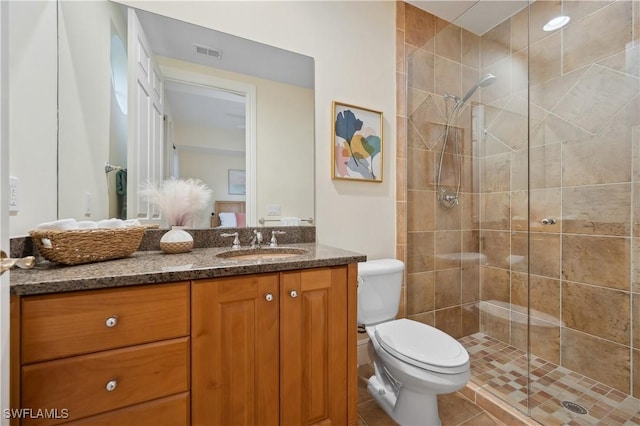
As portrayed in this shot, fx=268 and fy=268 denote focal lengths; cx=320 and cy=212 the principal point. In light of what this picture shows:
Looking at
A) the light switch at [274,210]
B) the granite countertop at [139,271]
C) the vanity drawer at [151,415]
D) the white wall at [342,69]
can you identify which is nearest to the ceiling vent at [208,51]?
the white wall at [342,69]

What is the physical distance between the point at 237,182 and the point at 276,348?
908mm

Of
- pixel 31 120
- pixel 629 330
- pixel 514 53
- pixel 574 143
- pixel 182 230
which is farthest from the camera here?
pixel 514 53

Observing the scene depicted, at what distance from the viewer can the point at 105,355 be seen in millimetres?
766

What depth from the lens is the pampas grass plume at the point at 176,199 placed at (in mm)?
1309

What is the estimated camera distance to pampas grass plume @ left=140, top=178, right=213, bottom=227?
1.31 m

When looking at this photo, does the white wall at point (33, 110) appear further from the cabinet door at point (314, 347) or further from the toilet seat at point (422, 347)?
the toilet seat at point (422, 347)

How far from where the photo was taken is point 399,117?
2027mm

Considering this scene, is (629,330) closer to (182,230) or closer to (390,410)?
(390,410)

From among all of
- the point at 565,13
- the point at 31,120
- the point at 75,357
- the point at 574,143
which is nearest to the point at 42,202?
the point at 31,120

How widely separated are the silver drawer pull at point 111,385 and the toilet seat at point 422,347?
1.07 meters

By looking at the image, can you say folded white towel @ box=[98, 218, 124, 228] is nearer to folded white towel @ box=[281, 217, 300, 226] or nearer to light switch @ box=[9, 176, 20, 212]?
light switch @ box=[9, 176, 20, 212]

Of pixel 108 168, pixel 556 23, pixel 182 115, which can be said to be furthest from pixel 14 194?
pixel 556 23

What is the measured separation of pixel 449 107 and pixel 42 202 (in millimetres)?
2443

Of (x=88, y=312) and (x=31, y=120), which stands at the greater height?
(x=31, y=120)
